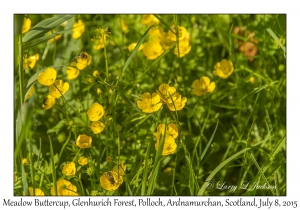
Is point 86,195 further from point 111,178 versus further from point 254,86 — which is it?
point 254,86

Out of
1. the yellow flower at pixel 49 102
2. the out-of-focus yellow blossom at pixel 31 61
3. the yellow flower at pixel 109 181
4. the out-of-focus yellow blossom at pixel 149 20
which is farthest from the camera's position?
the out-of-focus yellow blossom at pixel 149 20

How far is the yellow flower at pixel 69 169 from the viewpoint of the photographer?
1918 mm

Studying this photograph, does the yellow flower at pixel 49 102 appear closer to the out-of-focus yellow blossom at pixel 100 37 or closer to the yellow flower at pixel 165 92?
the out-of-focus yellow blossom at pixel 100 37

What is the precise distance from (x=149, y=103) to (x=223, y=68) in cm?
59

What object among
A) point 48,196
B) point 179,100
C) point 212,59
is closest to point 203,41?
point 212,59

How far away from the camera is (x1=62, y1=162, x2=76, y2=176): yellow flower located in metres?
1.92

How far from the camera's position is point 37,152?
2219mm

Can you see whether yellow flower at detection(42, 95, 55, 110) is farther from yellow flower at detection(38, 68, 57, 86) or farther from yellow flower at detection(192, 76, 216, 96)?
yellow flower at detection(192, 76, 216, 96)

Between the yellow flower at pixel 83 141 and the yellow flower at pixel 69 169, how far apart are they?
0.29 feet

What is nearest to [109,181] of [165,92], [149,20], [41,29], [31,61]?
[165,92]

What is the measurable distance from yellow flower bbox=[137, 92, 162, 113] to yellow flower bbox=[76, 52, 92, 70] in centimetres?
35

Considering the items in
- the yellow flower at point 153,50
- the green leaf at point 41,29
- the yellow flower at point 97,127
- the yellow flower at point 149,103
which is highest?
the green leaf at point 41,29

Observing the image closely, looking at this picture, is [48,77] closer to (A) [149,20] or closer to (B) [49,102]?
(B) [49,102]

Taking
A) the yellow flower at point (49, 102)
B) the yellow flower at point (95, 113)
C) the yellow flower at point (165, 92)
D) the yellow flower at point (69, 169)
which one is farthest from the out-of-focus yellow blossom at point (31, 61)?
the yellow flower at point (165, 92)
